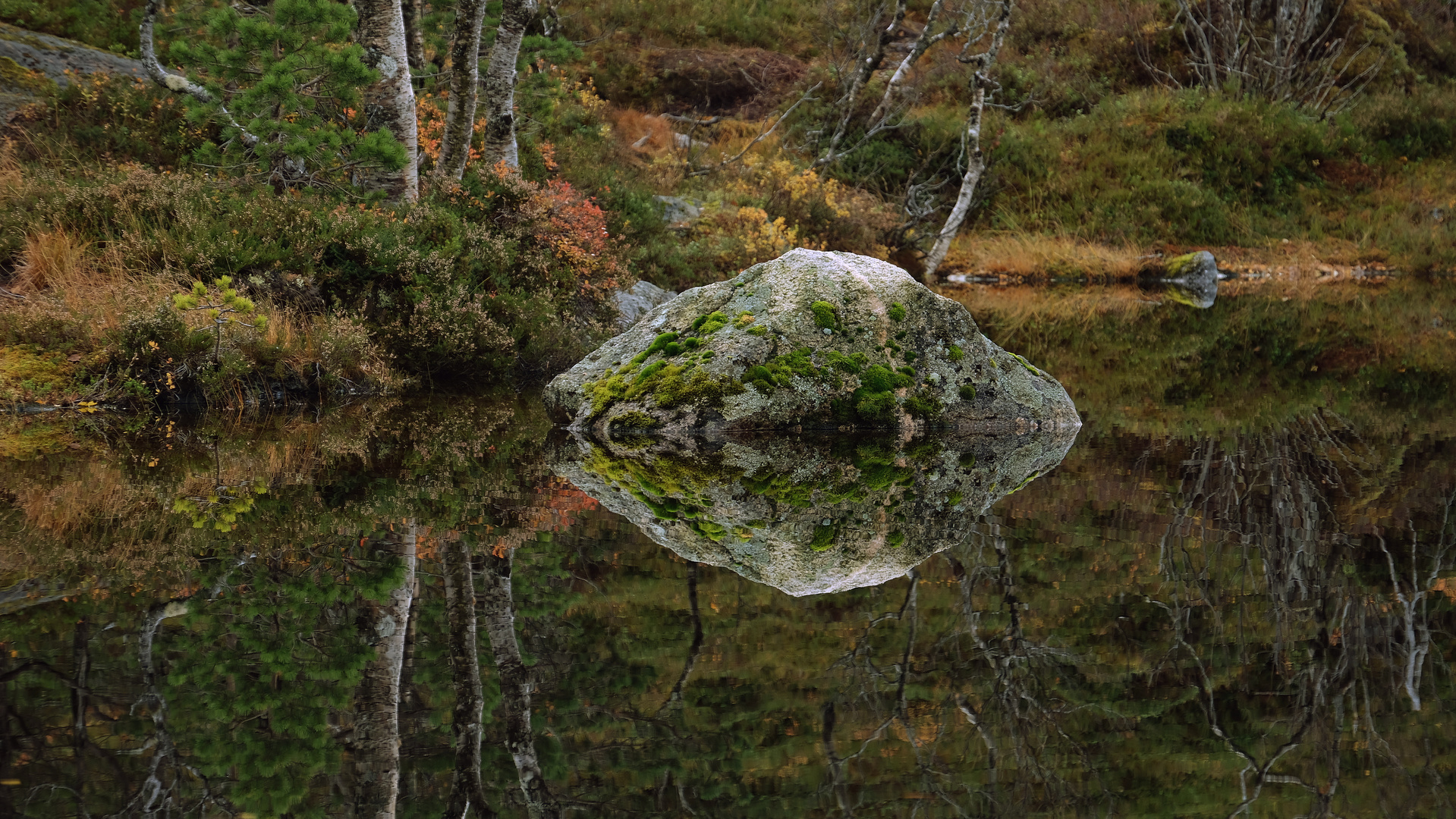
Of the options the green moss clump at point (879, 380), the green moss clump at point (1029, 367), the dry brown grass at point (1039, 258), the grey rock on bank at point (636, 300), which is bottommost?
the dry brown grass at point (1039, 258)

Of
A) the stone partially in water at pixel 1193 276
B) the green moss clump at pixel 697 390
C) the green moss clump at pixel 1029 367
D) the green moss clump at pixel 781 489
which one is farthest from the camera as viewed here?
the stone partially in water at pixel 1193 276

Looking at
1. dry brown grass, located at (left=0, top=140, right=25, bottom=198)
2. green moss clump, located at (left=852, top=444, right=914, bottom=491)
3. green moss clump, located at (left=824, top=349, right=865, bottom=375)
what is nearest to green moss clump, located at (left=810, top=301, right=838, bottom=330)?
green moss clump, located at (left=824, top=349, right=865, bottom=375)

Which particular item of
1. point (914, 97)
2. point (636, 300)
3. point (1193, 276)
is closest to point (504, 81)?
point (636, 300)

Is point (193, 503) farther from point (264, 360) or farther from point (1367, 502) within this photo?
point (1367, 502)

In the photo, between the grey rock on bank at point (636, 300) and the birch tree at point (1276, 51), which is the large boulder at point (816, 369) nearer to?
the grey rock on bank at point (636, 300)

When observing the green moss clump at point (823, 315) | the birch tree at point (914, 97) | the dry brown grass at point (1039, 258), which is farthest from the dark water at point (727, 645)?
the dry brown grass at point (1039, 258)

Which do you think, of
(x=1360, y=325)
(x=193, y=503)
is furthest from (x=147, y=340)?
(x=1360, y=325)

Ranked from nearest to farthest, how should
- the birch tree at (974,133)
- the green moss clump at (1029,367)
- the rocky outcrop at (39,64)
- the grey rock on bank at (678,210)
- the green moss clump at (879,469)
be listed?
the green moss clump at (879,469) → the green moss clump at (1029,367) → the rocky outcrop at (39,64) → the grey rock on bank at (678,210) → the birch tree at (974,133)
